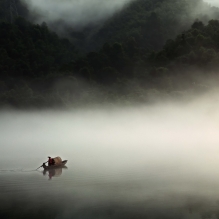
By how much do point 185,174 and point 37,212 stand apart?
767cm

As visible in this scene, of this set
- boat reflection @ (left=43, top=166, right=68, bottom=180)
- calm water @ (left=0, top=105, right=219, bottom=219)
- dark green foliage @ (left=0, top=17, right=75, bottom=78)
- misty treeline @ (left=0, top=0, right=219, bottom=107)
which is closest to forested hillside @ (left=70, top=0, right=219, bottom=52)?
misty treeline @ (left=0, top=0, right=219, bottom=107)

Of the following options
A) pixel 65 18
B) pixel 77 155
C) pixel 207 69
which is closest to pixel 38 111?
pixel 207 69

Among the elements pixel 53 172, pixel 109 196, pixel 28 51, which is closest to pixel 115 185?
pixel 109 196

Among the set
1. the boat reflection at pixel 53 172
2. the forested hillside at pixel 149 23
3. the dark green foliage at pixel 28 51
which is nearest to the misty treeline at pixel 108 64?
the dark green foliage at pixel 28 51

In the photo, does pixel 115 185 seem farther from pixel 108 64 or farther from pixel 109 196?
pixel 108 64

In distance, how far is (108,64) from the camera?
56438 millimetres

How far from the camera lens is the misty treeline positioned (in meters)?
51.5

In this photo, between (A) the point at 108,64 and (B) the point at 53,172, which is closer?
(B) the point at 53,172

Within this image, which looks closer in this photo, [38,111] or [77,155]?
[77,155]

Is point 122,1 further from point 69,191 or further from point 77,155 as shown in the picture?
point 69,191

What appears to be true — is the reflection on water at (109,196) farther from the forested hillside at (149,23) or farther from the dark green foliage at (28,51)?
the forested hillside at (149,23)

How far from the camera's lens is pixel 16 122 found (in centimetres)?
4978

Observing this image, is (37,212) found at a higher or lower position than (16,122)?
lower

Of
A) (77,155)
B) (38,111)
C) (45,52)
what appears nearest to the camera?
(77,155)
